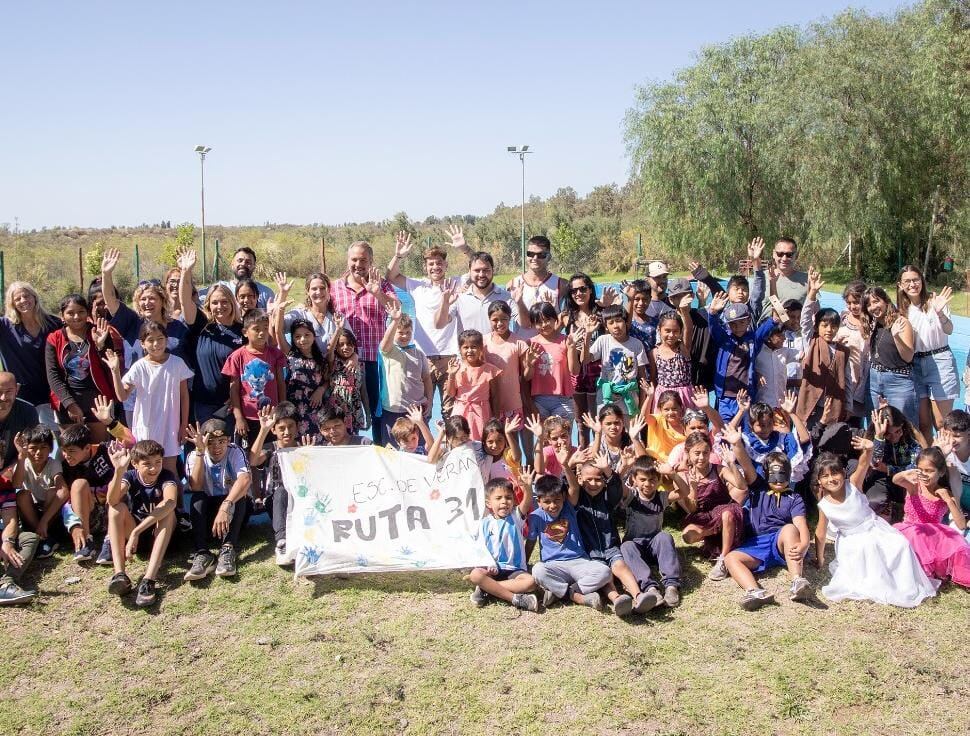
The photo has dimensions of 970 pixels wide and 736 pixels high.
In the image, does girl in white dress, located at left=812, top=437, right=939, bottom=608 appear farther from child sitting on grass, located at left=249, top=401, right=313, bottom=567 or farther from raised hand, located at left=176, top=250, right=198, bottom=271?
raised hand, located at left=176, top=250, right=198, bottom=271

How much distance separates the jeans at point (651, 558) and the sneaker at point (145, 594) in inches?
122

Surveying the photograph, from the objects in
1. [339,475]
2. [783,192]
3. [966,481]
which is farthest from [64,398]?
[783,192]

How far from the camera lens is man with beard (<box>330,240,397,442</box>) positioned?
7113 mm

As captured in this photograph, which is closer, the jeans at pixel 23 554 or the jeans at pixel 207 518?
the jeans at pixel 23 554

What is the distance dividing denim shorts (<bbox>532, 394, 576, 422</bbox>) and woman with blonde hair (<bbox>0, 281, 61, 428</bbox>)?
3.88m

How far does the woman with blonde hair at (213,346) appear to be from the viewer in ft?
21.0

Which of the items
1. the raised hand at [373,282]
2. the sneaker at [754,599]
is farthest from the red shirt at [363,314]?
the sneaker at [754,599]

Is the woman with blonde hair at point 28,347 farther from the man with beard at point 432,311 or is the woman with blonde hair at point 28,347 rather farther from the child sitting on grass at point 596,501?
the child sitting on grass at point 596,501

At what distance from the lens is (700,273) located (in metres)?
7.91

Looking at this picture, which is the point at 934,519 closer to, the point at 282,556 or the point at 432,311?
the point at 432,311

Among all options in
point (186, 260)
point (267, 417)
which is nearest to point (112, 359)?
point (186, 260)

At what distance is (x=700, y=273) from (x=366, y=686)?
500cm

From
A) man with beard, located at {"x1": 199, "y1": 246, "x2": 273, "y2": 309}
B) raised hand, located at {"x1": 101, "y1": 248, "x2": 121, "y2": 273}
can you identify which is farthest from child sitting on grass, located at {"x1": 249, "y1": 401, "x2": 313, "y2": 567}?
raised hand, located at {"x1": 101, "y1": 248, "x2": 121, "y2": 273}

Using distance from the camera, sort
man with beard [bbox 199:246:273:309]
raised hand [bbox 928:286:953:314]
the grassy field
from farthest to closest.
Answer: man with beard [bbox 199:246:273:309], raised hand [bbox 928:286:953:314], the grassy field
